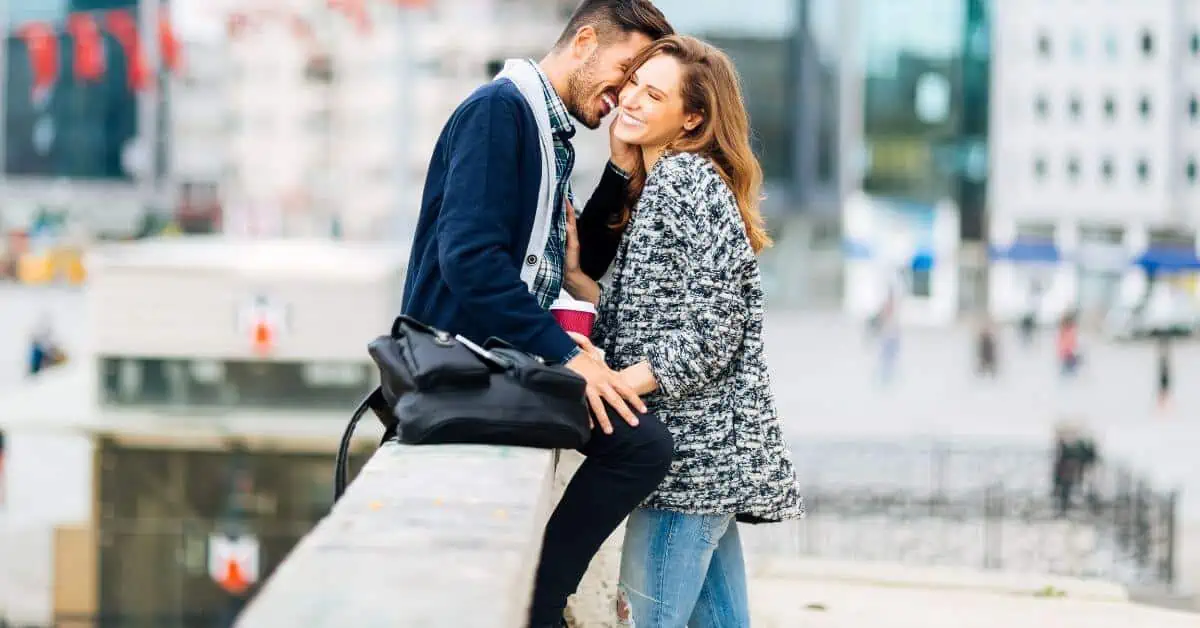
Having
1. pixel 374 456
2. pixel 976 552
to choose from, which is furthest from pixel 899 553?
pixel 374 456

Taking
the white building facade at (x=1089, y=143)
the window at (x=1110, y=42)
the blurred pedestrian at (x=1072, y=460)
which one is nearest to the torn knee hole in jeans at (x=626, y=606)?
the blurred pedestrian at (x=1072, y=460)

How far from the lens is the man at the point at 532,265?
346 cm

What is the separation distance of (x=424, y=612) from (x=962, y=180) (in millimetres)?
64970

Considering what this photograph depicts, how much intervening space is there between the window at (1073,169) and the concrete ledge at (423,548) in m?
62.7

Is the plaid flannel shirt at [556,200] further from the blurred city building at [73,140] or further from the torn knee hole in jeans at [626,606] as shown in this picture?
the blurred city building at [73,140]

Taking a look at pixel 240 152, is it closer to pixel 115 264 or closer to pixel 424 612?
pixel 115 264

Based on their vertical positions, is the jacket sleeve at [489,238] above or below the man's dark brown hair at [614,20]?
below

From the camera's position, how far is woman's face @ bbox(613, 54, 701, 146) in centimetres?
367

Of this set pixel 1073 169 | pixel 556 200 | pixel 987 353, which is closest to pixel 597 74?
pixel 556 200

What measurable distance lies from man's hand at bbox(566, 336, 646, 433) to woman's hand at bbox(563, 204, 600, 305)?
0.48 metres

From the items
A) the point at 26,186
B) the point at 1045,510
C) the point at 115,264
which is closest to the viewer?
the point at 1045,510

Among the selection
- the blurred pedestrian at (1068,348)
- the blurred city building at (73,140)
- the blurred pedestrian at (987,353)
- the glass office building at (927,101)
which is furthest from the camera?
the blurred city building at (73,140)

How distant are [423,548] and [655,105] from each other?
4.66 feet

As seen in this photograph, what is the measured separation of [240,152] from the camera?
85.1m
